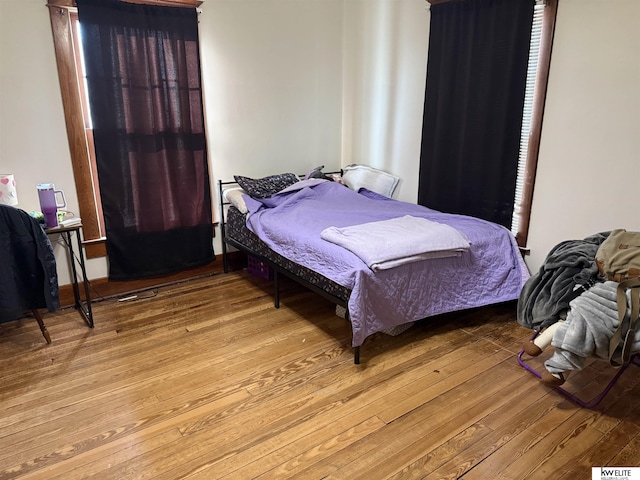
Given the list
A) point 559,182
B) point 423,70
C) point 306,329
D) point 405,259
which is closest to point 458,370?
point 405,259

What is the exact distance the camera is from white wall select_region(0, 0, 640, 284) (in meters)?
2.54

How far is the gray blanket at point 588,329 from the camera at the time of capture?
1.88 meters

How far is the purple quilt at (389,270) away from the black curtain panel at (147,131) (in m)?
0.59

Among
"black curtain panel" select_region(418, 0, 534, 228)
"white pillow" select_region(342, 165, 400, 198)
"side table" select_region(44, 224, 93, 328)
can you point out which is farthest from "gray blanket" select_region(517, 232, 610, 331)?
"side table" select_region(44, 224, 93, 328)

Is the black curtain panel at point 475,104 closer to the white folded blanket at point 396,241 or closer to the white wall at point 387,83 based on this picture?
the white wall at point 387,83

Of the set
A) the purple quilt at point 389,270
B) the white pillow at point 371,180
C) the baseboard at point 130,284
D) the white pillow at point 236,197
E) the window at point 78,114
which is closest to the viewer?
the purple quilt at point 389,270

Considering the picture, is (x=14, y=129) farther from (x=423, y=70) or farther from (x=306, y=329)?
(x=423, y=70)

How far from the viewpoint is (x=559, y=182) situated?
283cm

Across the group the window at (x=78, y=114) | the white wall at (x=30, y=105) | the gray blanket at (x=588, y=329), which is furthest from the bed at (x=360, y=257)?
the white wall at (x=30, y=105)

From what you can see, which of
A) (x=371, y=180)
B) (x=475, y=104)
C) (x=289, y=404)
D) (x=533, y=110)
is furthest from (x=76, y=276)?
(x=533, y=110)

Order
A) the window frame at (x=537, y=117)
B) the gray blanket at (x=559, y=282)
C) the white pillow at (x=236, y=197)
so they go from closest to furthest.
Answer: the gray blanket at (x=559, y=282), the window frame at (x=537, y=117), the white pillow at (x=236, y=197)

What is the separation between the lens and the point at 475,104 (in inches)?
124

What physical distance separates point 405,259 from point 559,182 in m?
1.21

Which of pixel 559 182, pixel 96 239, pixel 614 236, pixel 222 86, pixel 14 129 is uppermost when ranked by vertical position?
pixel 222 86
